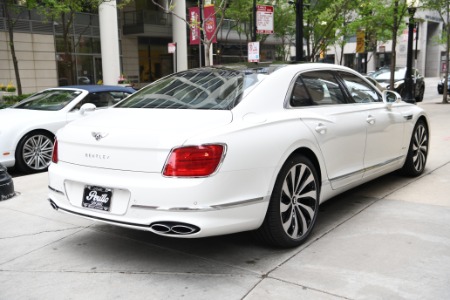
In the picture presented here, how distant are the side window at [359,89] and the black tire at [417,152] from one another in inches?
40.6

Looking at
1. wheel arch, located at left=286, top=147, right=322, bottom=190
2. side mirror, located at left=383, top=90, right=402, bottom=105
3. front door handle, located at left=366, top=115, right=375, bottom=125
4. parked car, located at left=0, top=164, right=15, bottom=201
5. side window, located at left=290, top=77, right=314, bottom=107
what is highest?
side window, located at left=290, top=77, right=314, bottom=107

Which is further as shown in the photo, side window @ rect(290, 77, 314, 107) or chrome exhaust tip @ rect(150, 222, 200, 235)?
side window @ rect(290, 77, 314, 107)

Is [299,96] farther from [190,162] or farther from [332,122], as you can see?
[190,162]

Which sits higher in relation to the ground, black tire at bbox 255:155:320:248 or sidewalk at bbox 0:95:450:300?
black tire at bbox 255:155:320:248

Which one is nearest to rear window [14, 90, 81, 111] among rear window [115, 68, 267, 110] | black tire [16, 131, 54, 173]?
black tire [16, 131, 54, 173]

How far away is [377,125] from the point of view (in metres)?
5.14

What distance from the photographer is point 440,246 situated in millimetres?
3949

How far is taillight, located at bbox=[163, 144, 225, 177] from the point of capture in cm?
323

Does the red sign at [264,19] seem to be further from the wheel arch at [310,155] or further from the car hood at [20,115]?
the wheel arch at [310,155]

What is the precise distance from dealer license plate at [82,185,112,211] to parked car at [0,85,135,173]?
3.89m

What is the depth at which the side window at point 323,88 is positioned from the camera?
4.47m

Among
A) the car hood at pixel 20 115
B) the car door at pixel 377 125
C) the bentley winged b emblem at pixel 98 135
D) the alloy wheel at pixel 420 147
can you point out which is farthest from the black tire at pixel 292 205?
the car hood at pixel 20 115

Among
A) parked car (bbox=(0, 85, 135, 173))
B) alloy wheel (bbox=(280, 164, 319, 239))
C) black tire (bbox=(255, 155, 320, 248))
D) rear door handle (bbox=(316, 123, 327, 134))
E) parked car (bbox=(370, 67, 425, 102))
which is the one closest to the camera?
A: black tire (bbox=(255, 155, 320, 248))

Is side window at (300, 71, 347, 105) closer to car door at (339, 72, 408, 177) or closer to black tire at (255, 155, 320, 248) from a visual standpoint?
car door at (339, 72, 408, 177)
